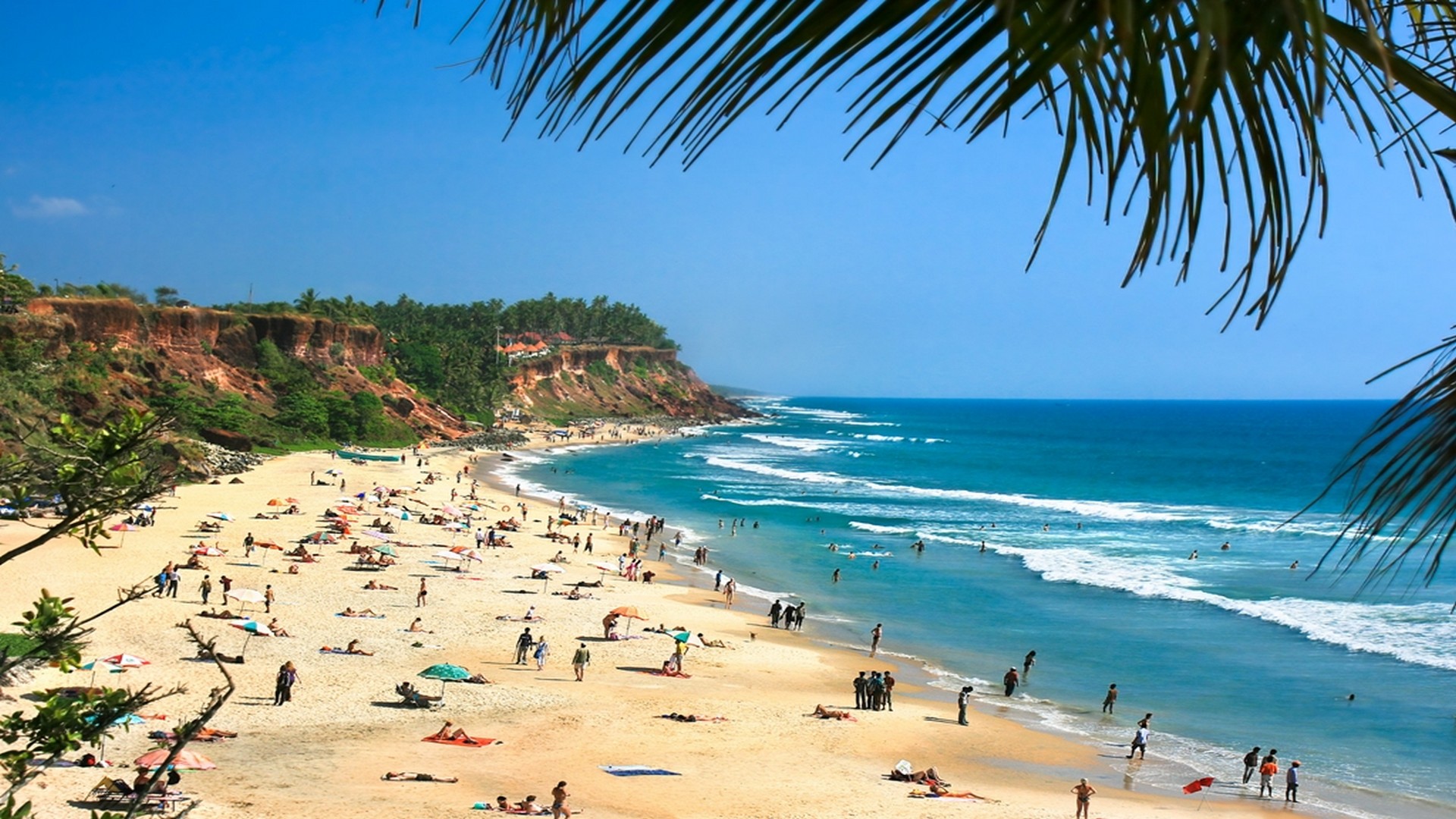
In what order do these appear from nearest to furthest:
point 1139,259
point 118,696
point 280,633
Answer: point 1139,259 → point 118,696 → point 280,633

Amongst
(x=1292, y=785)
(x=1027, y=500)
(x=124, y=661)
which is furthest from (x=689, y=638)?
(x=1027, y=500)

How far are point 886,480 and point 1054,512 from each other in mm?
16054

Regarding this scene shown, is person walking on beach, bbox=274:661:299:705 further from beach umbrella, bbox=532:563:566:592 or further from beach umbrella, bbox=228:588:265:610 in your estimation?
beach umbrella, bbox=532:563:566:592

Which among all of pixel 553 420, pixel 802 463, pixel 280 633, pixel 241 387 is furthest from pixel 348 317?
pixel 280 633

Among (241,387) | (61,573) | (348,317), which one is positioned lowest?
(61,573)

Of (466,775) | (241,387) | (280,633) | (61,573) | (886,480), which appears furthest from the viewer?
(886,480)

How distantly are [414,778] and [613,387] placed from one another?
12078 cm

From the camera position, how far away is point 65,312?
54.0 meters

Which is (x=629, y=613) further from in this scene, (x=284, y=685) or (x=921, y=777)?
(x=921, y=777)

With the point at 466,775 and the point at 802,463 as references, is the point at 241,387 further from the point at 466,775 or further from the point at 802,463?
the point at 466,775

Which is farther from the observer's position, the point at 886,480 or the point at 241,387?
the point at 886,480

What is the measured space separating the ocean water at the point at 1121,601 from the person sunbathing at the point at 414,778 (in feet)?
35.4

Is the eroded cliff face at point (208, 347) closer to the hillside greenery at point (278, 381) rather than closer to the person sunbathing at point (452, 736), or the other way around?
the hillside greenery at point (278, 381)

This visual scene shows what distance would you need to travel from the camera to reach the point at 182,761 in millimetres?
14172
